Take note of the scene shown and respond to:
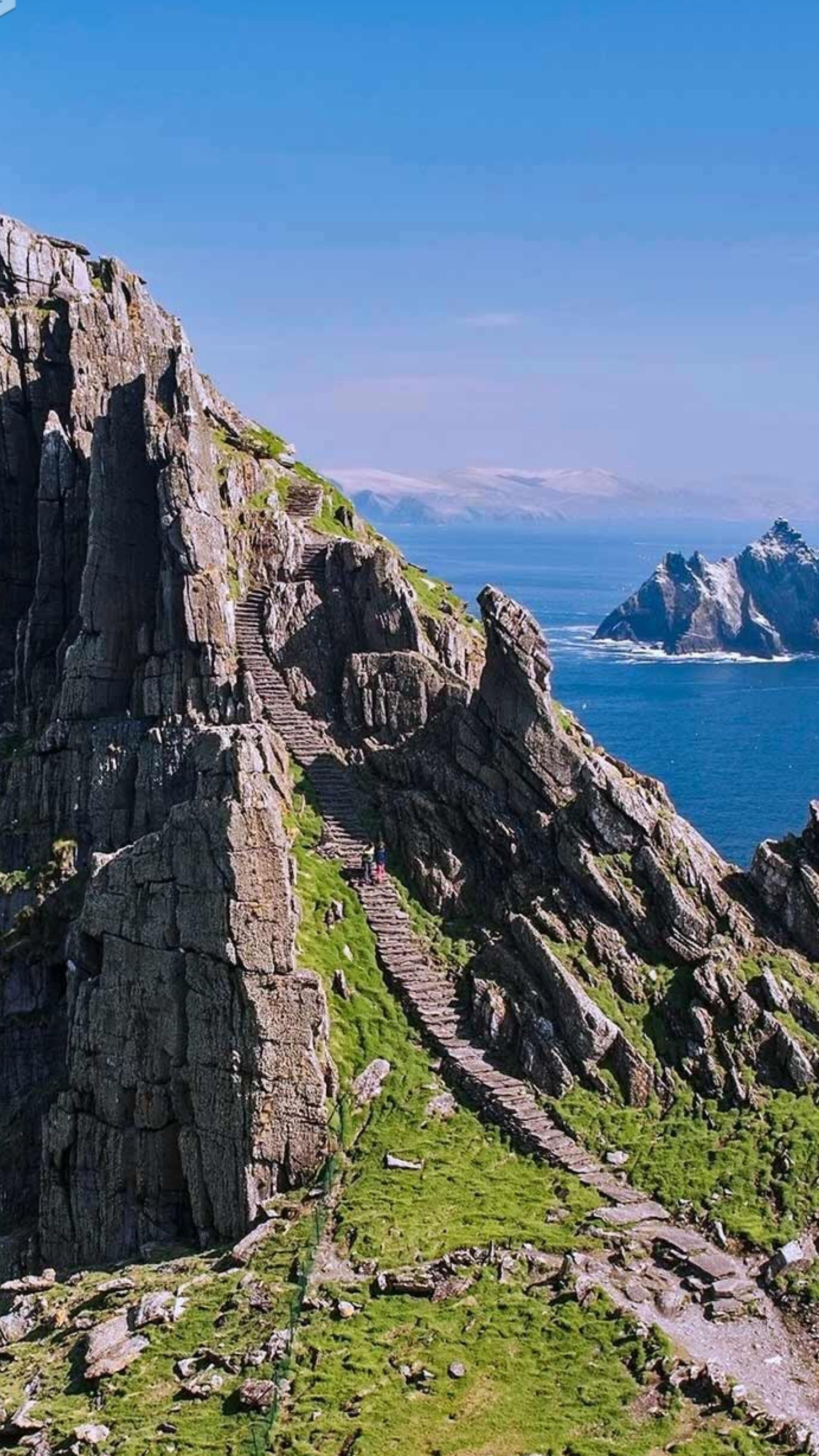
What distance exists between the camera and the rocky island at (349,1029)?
3488cm

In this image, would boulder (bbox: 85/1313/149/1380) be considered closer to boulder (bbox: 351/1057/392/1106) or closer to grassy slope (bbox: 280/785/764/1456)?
grassy slope (bbox: 280/785/764/1456)

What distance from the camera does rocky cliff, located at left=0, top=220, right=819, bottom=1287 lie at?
152ft

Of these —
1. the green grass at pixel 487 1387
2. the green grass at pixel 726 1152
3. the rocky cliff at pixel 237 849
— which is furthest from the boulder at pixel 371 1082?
the green grass at pixel 487 1387

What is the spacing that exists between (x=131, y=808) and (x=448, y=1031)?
21.4 metres

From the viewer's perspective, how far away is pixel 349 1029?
4909 cm

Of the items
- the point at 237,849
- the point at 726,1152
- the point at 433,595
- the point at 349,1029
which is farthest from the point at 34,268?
the point at 726,1152

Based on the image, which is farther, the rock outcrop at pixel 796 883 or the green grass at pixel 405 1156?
the rock outcrop at pixel 796 883

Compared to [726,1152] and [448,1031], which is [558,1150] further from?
[448,1031]

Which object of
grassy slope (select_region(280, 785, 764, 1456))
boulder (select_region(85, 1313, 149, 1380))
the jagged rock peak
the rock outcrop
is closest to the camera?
grassy slope (select_region(280, 785, 764, 1456))

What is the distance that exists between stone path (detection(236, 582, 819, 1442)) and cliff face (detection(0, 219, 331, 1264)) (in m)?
2.66

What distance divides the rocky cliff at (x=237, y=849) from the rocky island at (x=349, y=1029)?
17cm

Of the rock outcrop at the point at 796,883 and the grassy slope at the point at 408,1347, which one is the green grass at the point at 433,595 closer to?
the rock outcrop at the point at 796,883

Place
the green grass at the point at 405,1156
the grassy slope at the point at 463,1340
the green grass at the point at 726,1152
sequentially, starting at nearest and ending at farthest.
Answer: the grassy slope at the point at 463,1340
the green grass at the point at 405,1156
the green grass at the point at 726,1152

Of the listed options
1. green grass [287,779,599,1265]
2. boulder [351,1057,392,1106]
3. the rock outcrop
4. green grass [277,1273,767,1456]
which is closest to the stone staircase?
green grass [287,779,599,1265]
